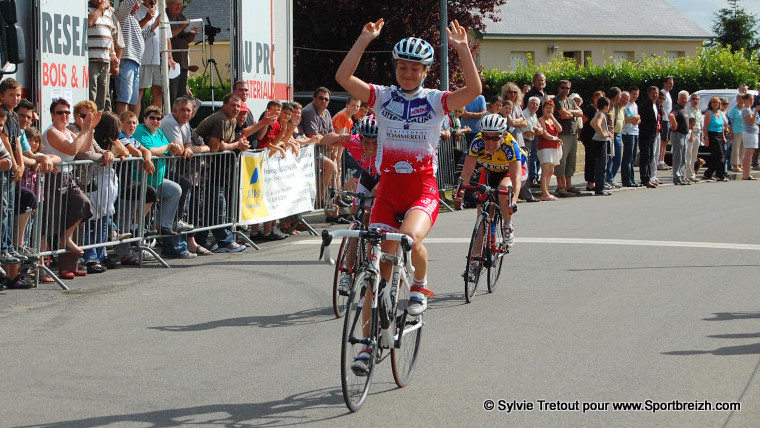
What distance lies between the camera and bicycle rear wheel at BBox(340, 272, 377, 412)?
20.5 ft

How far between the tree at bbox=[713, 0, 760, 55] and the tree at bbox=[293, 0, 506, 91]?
67986mm

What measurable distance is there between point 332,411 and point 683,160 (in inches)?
748

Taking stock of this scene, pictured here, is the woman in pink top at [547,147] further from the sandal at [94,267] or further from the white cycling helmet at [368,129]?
the white cycling helmet at [368,129]

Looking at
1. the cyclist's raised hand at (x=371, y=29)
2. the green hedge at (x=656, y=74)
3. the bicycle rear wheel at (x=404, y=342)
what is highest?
the green hedge at (x=656, y=74)

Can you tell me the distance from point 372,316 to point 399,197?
119 centimetres

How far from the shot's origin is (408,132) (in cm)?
740

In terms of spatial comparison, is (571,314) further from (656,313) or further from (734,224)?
(734,224)

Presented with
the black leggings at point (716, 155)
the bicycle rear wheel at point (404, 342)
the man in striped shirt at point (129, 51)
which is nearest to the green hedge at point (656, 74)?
the black leggings at point (716, 155)

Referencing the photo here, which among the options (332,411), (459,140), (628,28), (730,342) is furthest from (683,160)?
(628,28)

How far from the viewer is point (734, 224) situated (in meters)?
16.3

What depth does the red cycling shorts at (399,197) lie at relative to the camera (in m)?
7.40

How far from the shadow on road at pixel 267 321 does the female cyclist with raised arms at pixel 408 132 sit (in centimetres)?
197

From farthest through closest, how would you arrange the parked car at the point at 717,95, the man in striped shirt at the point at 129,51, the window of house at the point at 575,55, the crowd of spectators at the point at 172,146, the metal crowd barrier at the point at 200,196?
1. the window of house at the point at 575,55
2. the parked car at the point at 717,95
3. the man in striped shirt at the point at 129,51
4. the metal crowd barrier at the point at 200,196
5. the crowd of spectators at the point at 172,146

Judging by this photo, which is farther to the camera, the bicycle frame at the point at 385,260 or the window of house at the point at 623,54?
the window of house at the point at 623,54
